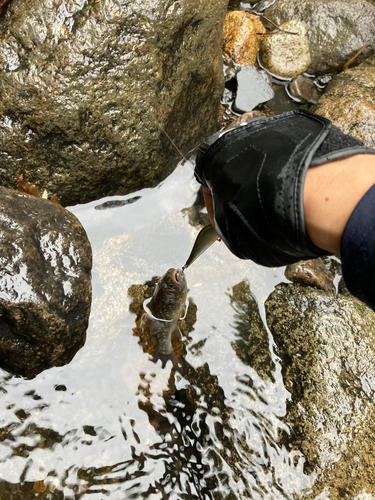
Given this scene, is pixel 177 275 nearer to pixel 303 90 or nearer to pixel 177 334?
pixel 177 334

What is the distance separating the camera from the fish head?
127 inches

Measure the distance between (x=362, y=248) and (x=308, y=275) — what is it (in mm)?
2443

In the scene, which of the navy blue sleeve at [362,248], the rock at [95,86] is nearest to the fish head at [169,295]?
the rock at [95,86]

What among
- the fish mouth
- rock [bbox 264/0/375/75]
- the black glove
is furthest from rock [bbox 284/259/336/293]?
rock [bbox 264/0/375/75]

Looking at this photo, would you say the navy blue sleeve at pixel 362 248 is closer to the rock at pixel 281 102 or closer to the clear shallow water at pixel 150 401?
the clear shallow water at pixel 150 401

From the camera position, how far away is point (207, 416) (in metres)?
3.36

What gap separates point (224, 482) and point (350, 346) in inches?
59.9

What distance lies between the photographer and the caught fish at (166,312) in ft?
10.7

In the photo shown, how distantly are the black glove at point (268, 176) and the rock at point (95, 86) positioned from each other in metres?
1.41

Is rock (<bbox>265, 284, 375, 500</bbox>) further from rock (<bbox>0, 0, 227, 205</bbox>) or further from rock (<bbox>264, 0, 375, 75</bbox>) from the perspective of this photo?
rock (<bbox>264, 0, 375, 75</bbox>)

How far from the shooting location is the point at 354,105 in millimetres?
4359

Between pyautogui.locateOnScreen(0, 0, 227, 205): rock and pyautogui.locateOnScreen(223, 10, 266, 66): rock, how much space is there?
1.13 meters

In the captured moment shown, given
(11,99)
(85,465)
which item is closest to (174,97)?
(11,99)

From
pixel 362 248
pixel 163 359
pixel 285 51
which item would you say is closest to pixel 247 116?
→ pixel 285 51
